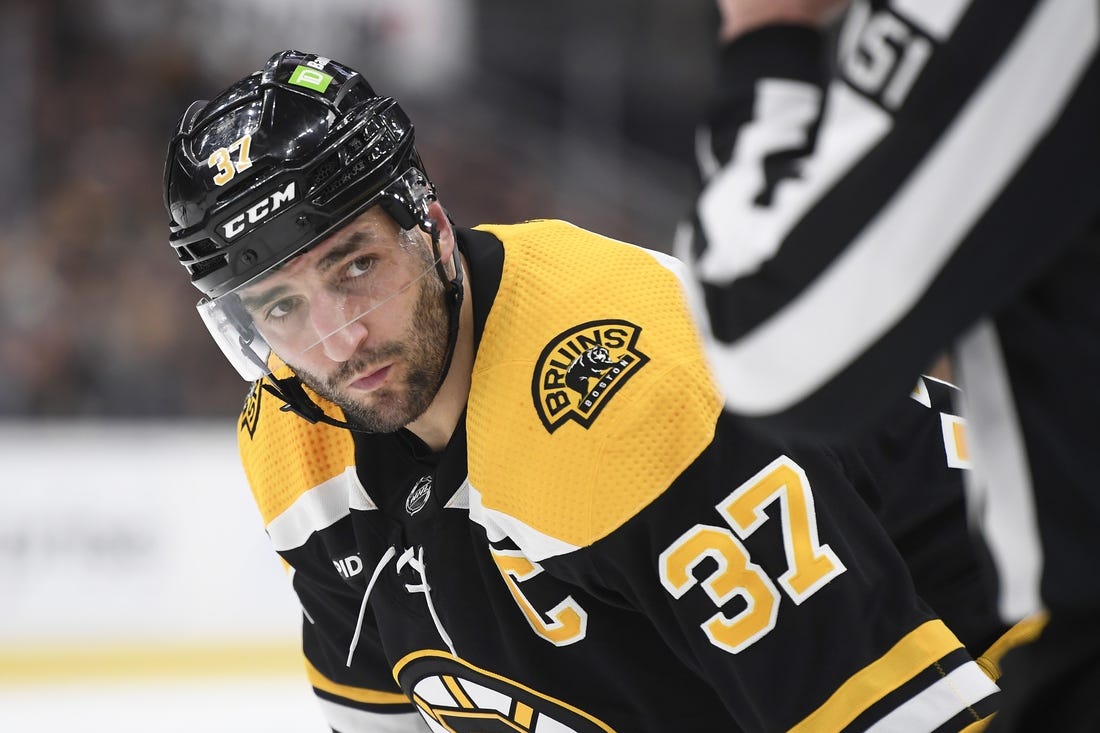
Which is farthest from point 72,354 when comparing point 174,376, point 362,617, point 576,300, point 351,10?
point 576,300

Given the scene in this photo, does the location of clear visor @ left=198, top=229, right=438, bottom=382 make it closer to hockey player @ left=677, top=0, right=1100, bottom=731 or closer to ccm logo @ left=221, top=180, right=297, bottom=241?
ccm logo @ left=221, top=180, right=297, bottom=241

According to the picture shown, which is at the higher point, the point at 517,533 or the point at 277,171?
the point at 277,171

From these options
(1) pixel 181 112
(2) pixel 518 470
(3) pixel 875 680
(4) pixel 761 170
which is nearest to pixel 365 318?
(2) pixel 518 470

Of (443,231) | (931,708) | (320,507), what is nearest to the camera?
(931,708)

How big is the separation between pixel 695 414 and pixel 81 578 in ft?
11.4

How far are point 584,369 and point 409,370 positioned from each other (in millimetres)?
260

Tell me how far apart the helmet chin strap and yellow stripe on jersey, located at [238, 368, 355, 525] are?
8cm

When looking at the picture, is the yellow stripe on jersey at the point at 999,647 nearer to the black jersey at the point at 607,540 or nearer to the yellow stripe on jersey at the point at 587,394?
the black jersey at the point at 607,540

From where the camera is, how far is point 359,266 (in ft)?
5.21

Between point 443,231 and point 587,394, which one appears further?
point 443,231

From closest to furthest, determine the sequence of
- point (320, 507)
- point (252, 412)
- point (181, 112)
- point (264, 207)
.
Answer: point (264, 207) → point (320, 507) → point (252, 412) → point (181, 112)

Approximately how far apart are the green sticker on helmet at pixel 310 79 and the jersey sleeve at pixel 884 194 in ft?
2.90

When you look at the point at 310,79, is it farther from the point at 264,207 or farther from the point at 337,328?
the point at 337,328

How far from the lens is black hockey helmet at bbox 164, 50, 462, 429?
60.1 inches
